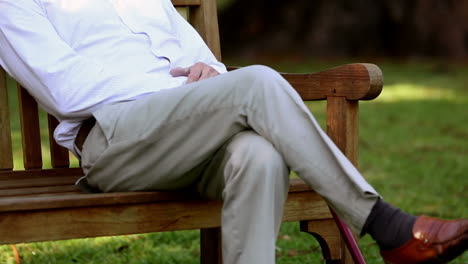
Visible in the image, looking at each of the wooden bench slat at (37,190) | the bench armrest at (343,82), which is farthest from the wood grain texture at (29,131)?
the bench armrest at (343,82)

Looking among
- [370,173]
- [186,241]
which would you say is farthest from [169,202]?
[370,173]

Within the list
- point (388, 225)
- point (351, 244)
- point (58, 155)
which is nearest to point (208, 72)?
point (58, 155)

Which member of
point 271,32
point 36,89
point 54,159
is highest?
point 36,89

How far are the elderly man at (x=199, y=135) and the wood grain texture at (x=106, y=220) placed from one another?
74 millimetres

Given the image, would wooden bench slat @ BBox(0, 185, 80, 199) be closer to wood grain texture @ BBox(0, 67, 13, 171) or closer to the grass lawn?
wood grain texture @ BBox(0, 67, 13, 171)

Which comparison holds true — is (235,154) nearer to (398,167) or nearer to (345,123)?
(345,123)

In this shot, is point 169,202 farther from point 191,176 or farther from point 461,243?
point 461,243

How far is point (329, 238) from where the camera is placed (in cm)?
278

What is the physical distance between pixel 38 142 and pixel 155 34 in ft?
1.93

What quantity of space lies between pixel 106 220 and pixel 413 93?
24.0 ft

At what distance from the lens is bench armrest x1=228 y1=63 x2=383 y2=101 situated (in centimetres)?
256

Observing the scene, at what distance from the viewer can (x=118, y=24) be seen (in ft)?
9.52

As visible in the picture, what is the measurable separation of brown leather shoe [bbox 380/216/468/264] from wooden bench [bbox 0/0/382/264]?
528 mm

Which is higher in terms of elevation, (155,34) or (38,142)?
(155,34)
